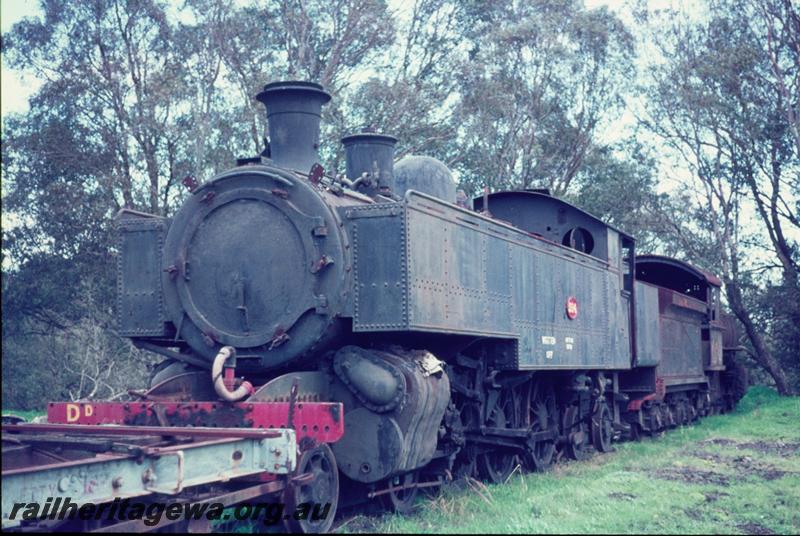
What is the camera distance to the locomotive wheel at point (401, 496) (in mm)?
7371

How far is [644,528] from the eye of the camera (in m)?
6.50

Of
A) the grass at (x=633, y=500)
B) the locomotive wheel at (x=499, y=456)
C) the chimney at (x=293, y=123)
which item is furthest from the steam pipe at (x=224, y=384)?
the locomotive wheel at (x=499, y=456)

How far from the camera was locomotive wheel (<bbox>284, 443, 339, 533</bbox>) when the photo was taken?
5977 mm

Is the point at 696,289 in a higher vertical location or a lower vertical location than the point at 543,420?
higher

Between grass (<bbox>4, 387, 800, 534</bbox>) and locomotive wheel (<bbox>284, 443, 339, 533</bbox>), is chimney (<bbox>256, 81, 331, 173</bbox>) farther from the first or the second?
grass (<bbox>4, 387, 800, 534</bbox>)

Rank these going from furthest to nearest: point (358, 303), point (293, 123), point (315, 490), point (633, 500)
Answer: point (293, 123) → point (633, 500) → point (358, 303) → point (315, 490)

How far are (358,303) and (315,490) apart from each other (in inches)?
59.7

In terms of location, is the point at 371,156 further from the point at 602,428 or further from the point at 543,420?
the point at 602,428

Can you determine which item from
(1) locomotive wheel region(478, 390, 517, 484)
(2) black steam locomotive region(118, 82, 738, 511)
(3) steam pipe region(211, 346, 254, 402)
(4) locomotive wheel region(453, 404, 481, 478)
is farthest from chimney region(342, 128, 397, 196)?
(1) locomotive wheel region(478, 390, 517, 484)

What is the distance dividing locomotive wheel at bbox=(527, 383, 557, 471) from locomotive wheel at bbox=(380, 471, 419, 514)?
10.2ft

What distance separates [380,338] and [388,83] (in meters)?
17.2

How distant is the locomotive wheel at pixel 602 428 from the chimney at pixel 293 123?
6.54m

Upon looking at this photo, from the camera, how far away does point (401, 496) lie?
767 centimetres

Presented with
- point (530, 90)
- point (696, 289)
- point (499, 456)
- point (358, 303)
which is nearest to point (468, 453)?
point (499, 456)
